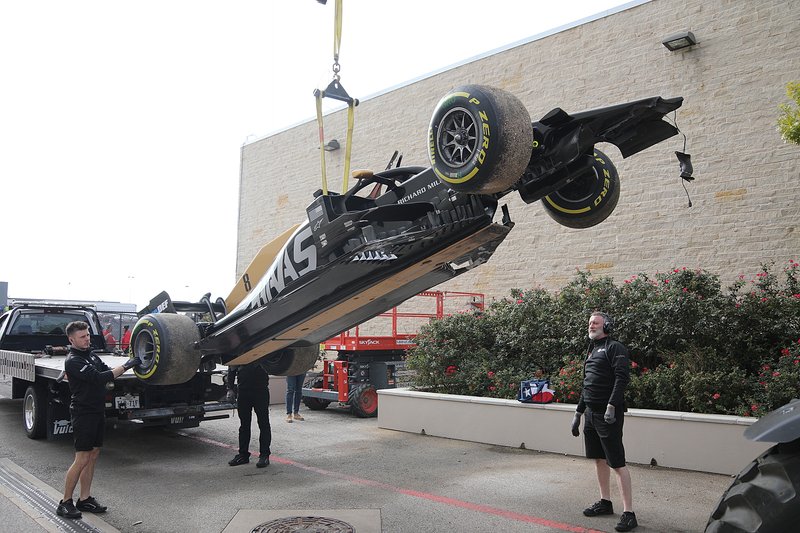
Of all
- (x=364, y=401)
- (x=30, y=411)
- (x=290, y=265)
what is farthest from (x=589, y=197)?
(x=30, y=411)

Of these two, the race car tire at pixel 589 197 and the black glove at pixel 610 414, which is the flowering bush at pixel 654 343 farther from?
the race car tire at pixel 589 197

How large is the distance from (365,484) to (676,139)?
9.32 metres

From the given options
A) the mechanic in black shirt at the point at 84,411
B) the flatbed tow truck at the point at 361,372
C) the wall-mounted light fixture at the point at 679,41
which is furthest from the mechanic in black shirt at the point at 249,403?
the wall-mounted light fixture at the point at 679,41

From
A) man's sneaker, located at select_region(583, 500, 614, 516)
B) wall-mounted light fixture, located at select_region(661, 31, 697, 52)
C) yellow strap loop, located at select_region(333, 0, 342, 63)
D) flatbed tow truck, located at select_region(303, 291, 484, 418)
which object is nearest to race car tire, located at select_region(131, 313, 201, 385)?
yellow strap loop, located at select_region(333, 0, 342, 63)

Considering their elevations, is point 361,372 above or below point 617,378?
above

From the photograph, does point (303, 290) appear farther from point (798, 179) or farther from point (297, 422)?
point (798, 179)

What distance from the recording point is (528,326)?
9914 millimetres

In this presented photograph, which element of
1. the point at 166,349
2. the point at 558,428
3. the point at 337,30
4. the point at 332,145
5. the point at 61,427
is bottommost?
the point at 558,428

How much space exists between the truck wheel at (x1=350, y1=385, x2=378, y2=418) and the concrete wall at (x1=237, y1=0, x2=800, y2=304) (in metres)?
4.15

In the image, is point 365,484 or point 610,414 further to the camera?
point 365,484

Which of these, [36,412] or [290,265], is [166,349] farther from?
[36,412]

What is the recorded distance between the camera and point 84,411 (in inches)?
231

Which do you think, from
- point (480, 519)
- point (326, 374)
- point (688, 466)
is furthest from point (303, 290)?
point (326, 374)

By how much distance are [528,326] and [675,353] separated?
2.25 metres
